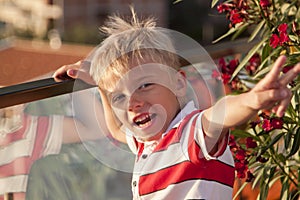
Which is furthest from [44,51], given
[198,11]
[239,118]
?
[198,11]

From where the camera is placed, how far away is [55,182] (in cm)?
250

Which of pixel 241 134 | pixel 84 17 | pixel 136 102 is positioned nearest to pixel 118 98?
pixel 136 102

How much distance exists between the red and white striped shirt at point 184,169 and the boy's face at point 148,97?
0.03m

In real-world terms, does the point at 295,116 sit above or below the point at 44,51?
above

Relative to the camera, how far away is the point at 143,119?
6.29ft

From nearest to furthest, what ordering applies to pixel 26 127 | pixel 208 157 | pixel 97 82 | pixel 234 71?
1. pixel 208 157
2. pixel 97 82
3. pixel 26 127
4. pixel 234 71

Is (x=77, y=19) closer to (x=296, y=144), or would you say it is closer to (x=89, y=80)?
(x=296, y=144)

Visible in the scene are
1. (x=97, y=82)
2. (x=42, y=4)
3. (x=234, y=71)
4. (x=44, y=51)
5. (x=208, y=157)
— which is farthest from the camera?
(x=42, y=4)

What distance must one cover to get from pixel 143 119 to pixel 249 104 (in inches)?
16.3

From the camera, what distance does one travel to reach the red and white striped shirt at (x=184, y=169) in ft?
6.11

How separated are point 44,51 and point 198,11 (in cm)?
1237

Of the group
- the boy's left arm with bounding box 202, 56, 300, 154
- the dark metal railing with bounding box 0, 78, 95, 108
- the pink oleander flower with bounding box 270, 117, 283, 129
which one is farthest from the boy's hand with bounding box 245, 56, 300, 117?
the pink oleander flower with bounding box 270, 117, 283, 129

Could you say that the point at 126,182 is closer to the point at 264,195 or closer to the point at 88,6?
the point at 264,195

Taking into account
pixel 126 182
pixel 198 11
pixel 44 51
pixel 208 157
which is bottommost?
pixel 198 11
